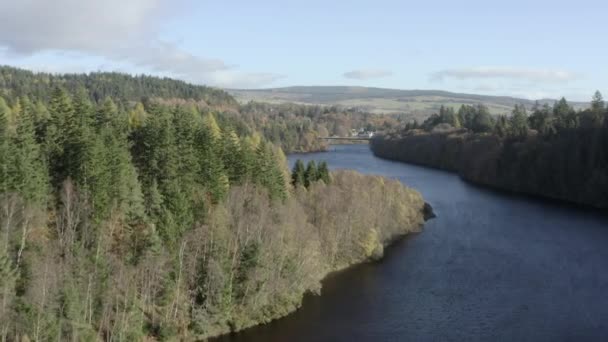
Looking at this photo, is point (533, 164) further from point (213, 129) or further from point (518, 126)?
point (213, 129)

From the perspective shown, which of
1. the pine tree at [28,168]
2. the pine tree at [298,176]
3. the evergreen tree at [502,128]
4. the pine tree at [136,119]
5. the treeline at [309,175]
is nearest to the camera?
the pine tree at [28,168]

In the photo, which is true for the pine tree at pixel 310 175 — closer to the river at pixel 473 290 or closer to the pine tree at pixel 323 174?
the pine tree at pixel 323 174

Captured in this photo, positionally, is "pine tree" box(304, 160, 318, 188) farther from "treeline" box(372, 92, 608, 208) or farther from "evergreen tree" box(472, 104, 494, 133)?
"evergreen tree" box(472, 104, 494, 133)


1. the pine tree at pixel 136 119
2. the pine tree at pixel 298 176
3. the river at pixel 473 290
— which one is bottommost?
the river at pixel 473 290

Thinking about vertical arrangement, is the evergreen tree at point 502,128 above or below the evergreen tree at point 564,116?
below

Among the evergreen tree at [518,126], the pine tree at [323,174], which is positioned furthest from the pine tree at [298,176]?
the evergreen tree at [518,126]

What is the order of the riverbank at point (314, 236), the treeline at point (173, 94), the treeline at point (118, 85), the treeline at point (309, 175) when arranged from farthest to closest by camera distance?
the treeline at point (173, 94)
the treeline at point (118, 85)
the treeline at point (309, 175)
the riverbank at point (314, 236)

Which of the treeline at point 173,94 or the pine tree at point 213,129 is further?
the treeline at point 173,94

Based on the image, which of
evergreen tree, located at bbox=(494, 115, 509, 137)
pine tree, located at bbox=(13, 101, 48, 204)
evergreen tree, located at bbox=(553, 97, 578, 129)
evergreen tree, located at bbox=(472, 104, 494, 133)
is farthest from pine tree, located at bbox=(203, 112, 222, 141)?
evergreen tree, located at bbox=(472, 104, 494, 133)
